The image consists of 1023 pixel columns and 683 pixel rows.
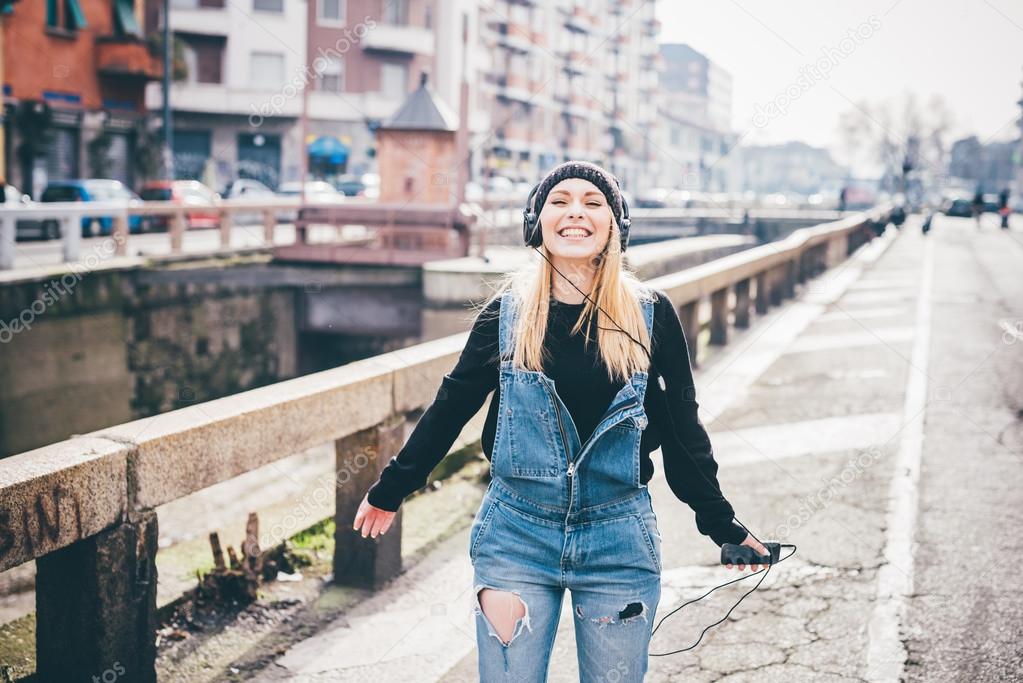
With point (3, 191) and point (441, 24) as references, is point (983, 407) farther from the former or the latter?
point (441, 24)

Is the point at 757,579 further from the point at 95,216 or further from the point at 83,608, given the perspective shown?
the point at 95,216

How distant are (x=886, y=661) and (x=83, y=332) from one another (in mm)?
13547

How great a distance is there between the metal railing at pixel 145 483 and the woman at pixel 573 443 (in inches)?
33.1

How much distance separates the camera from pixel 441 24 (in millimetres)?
57812

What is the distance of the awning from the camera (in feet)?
166

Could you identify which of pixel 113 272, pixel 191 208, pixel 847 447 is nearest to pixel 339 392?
pixel 847 447

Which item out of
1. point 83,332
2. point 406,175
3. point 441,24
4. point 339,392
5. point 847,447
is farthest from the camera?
point 441,24

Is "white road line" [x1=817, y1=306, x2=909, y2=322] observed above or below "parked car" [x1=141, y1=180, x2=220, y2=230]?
below

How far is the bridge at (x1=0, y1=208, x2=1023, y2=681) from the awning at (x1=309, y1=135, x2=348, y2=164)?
4337 cm

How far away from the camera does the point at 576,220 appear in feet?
8.93

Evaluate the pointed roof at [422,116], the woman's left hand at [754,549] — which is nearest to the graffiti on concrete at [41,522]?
the woman's left hand at [754,549]

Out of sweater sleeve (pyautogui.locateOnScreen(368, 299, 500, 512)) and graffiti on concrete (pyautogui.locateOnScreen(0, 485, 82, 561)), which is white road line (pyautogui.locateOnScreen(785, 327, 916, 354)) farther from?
graffiti on concrete (pyautogui.locateOnScreen(0, 485, 82, 561))

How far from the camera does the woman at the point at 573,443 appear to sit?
8.49ft

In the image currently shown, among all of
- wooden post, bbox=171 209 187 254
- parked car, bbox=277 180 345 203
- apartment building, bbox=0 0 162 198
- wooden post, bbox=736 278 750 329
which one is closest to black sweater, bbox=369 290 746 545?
wooden post, bbox=736 278 750 329
